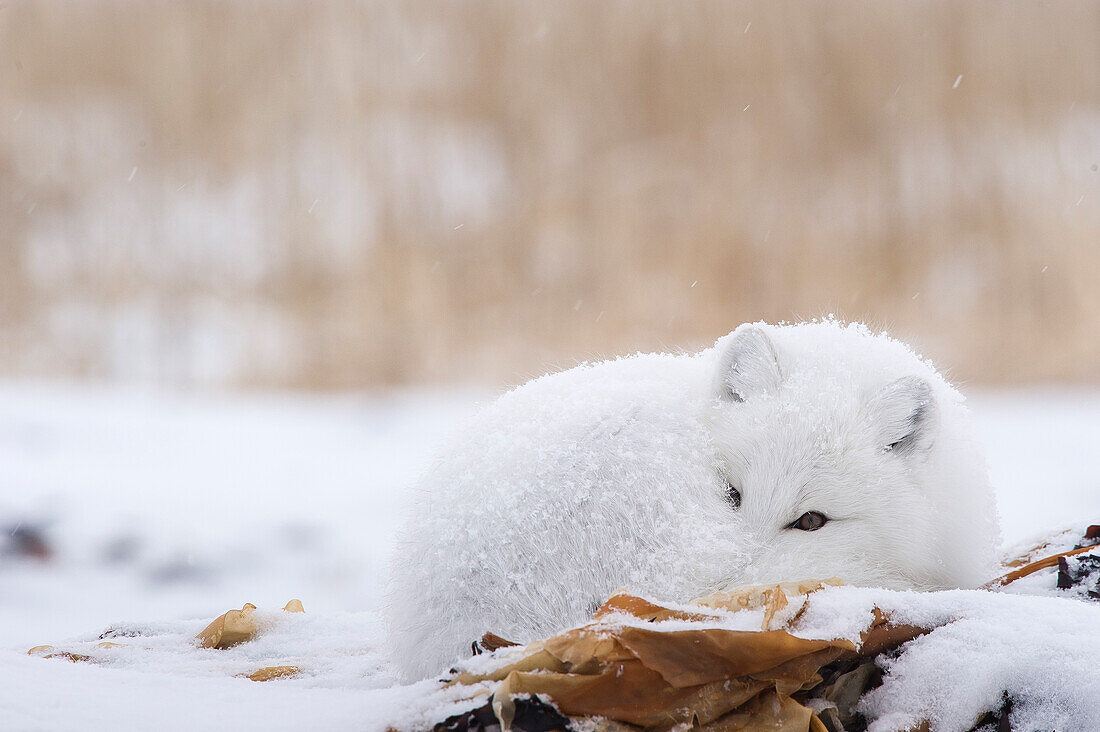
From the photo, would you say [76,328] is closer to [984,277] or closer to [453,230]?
[453,230]

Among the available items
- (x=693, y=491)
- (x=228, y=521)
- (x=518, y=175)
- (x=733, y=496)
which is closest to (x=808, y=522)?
(x=733, y=496)

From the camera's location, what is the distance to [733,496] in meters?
1.48

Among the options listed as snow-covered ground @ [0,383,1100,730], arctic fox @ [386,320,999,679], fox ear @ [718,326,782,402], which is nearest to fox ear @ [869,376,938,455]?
arctic fox @ [386,320,999,679]

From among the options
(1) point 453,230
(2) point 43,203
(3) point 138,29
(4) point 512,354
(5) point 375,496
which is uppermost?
(3) point 138,29

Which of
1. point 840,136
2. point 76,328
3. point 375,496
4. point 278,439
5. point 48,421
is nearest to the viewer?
point 375,496

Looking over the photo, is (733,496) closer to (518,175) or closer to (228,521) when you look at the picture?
(228,521)

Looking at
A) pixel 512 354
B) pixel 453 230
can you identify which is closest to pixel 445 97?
pixel 453 230

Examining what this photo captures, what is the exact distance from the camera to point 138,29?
4883mm

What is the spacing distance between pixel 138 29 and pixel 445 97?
1.76 m

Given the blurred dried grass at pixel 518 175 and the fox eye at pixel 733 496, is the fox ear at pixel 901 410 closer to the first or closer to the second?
the fox eye at pixel 733 496

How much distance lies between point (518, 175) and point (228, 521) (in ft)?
8.49

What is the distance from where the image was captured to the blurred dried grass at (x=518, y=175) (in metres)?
4.84

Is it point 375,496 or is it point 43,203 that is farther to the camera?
point 43,203

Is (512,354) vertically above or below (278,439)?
above
